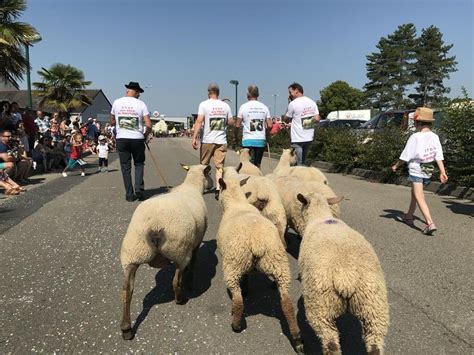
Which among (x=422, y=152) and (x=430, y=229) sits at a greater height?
(x=422, y=152)

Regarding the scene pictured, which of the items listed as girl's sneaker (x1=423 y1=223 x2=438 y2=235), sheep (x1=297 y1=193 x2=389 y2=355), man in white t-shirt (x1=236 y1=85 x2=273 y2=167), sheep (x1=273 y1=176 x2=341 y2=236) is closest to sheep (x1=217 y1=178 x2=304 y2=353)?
sheep (x1=297 y1=193 x2=389 y2=355)

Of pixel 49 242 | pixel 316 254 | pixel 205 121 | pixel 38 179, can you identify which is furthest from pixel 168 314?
pixel 38 179

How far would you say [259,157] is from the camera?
312 inches

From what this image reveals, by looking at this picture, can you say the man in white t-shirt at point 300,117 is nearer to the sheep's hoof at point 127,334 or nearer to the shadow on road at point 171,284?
the shadow on road at point 171,284

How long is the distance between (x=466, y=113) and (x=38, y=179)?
11438mm

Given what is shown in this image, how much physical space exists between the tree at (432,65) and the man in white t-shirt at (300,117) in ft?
179

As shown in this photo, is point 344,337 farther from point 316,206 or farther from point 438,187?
point 438,187

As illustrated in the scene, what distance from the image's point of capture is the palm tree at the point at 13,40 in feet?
42.5

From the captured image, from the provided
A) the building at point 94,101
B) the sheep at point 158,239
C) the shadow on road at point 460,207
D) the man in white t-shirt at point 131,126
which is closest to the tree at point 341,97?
the building at point 94,101

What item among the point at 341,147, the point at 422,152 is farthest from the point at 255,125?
the point at 341,147

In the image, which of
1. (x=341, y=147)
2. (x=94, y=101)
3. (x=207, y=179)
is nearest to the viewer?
(x=207, y=179)

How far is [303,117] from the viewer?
7.50 m

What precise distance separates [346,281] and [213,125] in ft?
18.0

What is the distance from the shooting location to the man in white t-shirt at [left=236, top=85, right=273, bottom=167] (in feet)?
24.6
